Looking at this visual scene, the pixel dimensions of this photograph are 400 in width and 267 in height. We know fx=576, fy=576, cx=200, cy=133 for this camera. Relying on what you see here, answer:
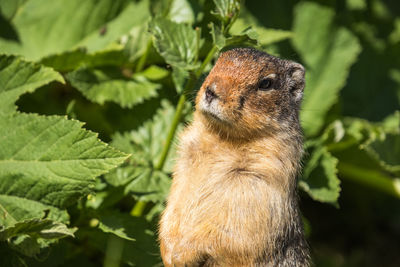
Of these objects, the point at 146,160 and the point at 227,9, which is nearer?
the point at 227,9

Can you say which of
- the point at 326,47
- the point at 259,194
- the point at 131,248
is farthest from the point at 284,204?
the point at 326,47

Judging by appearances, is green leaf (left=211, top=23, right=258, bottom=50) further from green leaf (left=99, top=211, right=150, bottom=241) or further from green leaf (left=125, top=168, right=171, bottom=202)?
green leaf (left=99, top=211, right=150, bottom=241)

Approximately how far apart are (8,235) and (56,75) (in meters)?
1.02

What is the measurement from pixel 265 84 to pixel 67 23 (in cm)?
216

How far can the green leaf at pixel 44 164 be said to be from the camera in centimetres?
316

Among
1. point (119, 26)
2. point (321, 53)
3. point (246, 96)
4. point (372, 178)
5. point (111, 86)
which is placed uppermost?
point (246, 96)

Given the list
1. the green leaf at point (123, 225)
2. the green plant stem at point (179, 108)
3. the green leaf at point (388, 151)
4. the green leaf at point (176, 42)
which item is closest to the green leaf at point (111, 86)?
the green plant stem at point (179, 108)

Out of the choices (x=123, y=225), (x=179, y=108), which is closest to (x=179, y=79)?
(x=179, y=108)

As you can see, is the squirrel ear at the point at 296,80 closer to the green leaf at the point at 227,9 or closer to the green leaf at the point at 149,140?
the green leaf at the point at 227,9

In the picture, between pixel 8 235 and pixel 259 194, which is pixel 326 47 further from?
pixel 8 235

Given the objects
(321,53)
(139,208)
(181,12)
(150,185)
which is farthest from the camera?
(321,53)

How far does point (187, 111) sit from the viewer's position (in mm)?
3941

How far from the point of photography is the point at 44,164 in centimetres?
327

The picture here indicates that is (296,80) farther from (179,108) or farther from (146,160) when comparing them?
(146,160)
